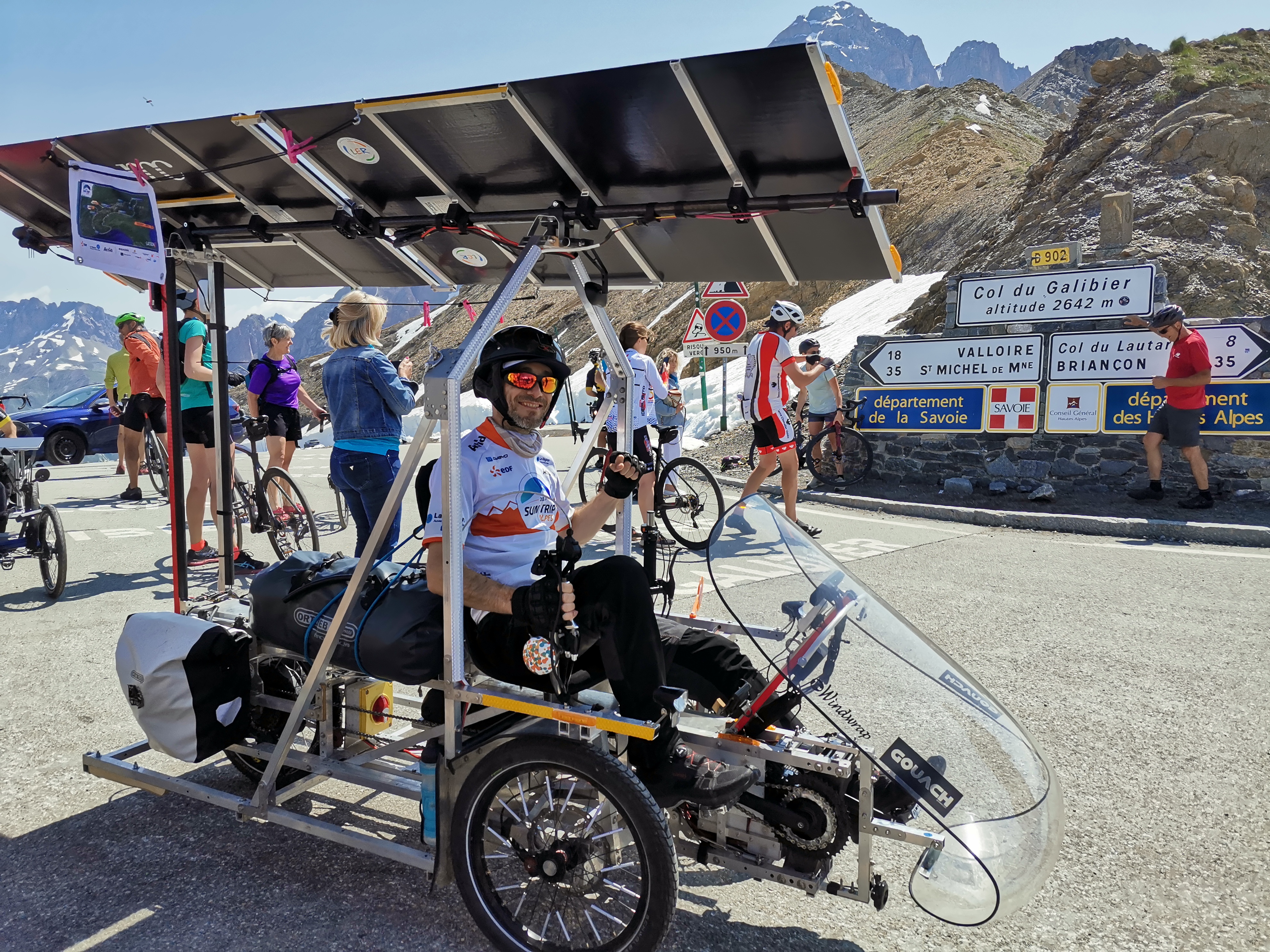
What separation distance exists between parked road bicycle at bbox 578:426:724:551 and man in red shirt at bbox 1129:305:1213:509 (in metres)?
5.10

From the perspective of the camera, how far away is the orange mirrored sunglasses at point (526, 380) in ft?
9.62

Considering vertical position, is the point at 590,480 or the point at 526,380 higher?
the point at 526,380

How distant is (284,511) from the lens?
765cm

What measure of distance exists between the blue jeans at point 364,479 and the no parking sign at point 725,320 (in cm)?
997

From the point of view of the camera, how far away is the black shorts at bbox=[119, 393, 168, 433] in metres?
9.78

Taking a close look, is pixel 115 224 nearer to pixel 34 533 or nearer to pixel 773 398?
pixel 34 533

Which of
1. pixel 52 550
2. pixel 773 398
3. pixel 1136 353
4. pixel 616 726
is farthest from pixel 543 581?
pixel 1136 353

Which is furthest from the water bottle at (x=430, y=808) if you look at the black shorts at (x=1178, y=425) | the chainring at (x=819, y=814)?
the black shorts at (x=1178, y=425)

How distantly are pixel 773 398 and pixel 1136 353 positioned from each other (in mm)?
5520

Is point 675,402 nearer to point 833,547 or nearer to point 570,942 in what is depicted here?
point 833,547

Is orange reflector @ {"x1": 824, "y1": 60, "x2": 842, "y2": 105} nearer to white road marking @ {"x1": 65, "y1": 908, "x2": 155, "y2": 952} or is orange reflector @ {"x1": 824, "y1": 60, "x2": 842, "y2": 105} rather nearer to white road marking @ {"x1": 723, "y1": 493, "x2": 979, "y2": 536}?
white road marking @ {"x1": 65, "y1": 908, "x2": 155, "y2": 952}

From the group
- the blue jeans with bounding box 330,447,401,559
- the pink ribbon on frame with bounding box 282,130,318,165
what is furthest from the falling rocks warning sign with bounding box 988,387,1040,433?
the pink ribbon on frame with bounding box 282,130,318,165

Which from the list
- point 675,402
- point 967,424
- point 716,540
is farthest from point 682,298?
point 716,540

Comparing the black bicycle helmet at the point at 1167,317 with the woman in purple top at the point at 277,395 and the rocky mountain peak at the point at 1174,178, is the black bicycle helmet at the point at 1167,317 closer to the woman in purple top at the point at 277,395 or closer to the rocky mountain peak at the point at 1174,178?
the rocky mountain peak at the point at 1174,178
